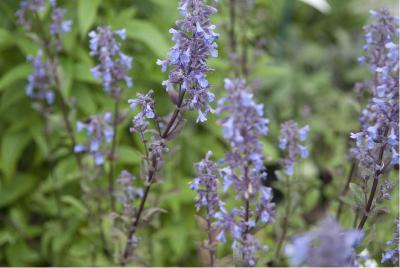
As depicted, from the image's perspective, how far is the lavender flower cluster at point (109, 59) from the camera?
2742mm

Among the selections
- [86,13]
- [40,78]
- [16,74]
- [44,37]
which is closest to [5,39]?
[16,74]

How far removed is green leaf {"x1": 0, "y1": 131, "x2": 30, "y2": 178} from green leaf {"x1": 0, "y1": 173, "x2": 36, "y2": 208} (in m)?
0.19

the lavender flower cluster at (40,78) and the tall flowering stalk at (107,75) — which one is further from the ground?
the lavender flower cluster at (40,78)

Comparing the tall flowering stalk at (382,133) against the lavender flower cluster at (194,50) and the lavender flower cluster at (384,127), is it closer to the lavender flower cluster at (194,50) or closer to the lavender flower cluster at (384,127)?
the lavender flower cluster at (384,127)

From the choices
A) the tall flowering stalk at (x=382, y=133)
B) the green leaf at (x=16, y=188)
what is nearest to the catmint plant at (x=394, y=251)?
the tall flowering stalk at (x=382, y=133)

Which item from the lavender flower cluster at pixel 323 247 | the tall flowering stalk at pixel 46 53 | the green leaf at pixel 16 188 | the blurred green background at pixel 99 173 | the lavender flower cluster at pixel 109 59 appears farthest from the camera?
the green leaf at pixel 16 188

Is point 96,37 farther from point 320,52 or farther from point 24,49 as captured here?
point 320,52

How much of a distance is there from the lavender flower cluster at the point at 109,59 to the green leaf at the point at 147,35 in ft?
2.31

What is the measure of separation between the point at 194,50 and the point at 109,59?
34.5 inches

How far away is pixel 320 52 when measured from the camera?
6.22 m

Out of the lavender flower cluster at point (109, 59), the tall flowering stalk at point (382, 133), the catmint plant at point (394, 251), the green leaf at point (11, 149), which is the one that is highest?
the lavender flower cluster at point (109, 59)

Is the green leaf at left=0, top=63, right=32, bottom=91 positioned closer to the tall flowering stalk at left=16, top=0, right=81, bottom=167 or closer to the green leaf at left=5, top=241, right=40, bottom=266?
the tall flowering stalk at left=16, top=0, right=81, bottom=167

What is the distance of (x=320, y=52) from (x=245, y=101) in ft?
15.6

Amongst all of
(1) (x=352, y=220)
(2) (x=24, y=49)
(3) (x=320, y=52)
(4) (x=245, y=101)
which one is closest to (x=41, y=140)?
(2) (x=24, y=49)
